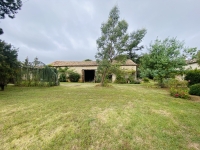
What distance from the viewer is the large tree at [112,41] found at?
31.2 feet

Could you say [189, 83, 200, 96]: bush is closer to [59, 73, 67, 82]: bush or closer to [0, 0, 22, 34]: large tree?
[0, 0, 22, 34]: large tree

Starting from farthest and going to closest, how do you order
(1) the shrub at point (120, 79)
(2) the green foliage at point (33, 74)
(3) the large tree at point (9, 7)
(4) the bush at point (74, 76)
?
(4) the bush at point (74, 76) → (1) the shrub at point (120, 79) → (2) the green foliage at point (33, 74) → (3) the large tree at point (9, 7)

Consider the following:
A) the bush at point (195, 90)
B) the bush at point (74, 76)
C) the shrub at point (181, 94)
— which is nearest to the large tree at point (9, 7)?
the bush at point (74, 76)

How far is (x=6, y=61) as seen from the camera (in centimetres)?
681

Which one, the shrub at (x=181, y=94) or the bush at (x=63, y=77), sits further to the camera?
the bush at (x=63, y=77)

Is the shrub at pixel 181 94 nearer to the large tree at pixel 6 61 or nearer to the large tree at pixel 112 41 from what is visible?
the large tree at pixel 112 41

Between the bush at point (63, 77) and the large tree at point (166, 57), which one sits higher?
the large tree at point (166, 57)

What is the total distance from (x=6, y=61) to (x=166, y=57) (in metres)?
13.9

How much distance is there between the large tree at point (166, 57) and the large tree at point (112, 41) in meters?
3.00

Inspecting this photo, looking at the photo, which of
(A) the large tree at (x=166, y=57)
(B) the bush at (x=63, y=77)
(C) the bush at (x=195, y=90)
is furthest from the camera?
(B) the bush at (x=63, y=77)

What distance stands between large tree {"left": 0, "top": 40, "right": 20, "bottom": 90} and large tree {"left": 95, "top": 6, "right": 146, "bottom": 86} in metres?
7.34

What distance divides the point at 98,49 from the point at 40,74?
6.69 meters

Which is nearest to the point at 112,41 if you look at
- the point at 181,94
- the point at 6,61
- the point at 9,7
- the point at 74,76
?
the point at 181,94

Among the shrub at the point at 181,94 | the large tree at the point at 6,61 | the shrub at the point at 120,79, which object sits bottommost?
the shrub at the point at 181,94
